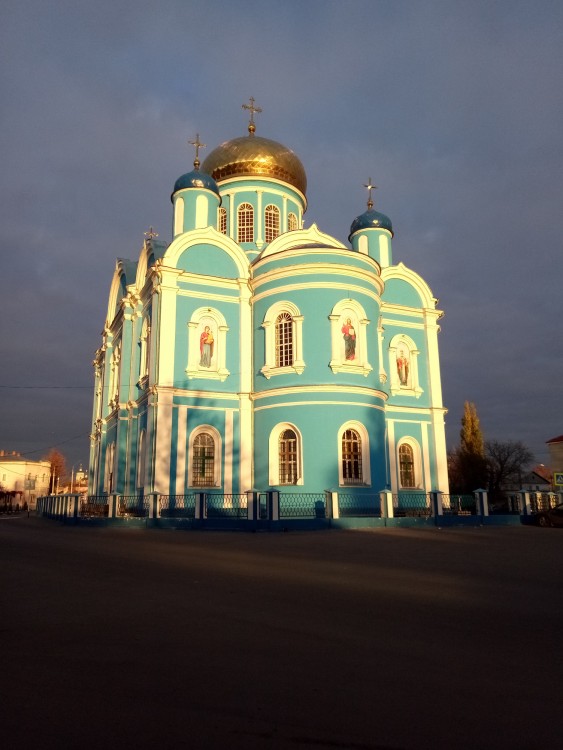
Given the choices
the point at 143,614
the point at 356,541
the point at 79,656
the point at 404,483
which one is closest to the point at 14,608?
the point at 143,614

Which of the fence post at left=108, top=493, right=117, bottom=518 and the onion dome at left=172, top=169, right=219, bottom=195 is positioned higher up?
the onion dome at left=172, top=169, right=219, bottom=195

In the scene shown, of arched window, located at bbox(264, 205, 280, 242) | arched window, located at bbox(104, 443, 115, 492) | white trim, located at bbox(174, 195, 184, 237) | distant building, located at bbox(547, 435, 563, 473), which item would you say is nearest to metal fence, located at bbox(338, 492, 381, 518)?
arched window, located at bbox(104, 443, 115, 492)

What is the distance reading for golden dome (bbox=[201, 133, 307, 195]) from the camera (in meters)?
25.5

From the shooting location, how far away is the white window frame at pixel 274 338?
62.5ft

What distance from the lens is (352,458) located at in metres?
18.5

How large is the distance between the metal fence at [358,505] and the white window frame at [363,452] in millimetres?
392

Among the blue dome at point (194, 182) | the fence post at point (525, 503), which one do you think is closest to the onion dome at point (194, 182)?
the blue dome at point (194, 182)

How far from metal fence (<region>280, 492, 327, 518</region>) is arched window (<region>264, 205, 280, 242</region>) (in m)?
12.5

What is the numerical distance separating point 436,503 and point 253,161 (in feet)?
53.0

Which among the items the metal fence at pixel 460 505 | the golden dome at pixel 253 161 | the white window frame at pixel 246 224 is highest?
the golden dome at pixel 253 161

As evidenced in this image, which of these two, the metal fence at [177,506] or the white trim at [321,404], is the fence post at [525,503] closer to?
the white trim at [321,404]

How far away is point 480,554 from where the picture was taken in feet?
31.9

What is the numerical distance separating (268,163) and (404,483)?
14.5 m

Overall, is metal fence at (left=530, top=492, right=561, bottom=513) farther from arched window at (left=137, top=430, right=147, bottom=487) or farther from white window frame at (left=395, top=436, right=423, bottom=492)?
arched window at (left=137, top=430, right=147, bottom=487)
